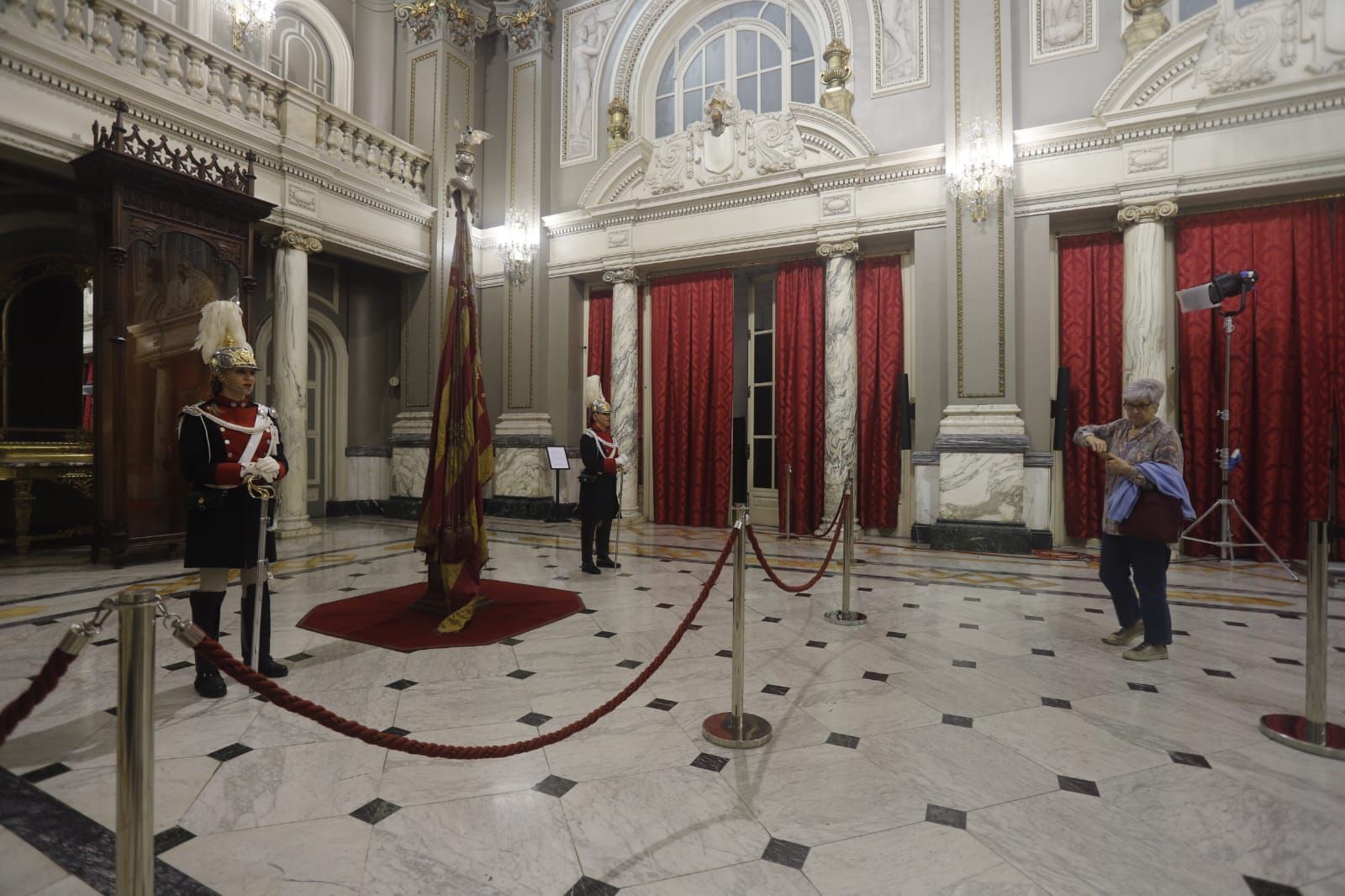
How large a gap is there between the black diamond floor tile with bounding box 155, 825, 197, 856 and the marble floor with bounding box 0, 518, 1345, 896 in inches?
0.4

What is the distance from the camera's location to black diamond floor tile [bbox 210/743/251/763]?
98.2 inches

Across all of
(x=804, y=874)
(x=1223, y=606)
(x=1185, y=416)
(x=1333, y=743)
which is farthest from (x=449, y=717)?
(x=1185, y=416)

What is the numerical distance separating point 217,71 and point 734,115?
6036 mm

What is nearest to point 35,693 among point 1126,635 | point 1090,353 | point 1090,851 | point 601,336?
point 1090,851

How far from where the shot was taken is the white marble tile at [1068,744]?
246 centimetres

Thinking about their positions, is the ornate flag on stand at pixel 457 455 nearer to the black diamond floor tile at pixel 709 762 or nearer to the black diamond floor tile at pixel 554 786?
the black diamond floor tile at pixel 554 786

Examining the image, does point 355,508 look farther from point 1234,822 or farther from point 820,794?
point 1234,822

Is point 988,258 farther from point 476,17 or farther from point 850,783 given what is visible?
point 476,17

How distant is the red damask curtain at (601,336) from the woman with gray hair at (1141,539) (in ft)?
23.1

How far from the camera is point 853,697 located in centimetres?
312

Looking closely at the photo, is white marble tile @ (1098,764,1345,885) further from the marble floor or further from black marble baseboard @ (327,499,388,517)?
black marble baseboard @ (327,499,388,517)

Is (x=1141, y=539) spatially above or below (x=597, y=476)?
below

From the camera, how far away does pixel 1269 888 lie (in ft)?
5.86

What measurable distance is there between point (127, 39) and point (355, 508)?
6280mm
